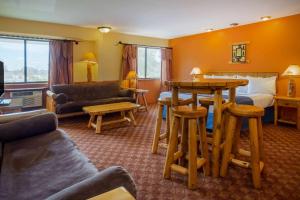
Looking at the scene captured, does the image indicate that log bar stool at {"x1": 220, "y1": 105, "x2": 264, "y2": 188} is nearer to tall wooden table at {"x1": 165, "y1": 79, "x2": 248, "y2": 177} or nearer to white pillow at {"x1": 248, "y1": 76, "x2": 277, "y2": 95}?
tall wooden table at {"x1": 165, "y1": 79, "x2": 248, "y2": 177}

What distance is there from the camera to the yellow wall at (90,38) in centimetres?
487

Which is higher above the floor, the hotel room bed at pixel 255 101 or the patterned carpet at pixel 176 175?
the hotel room bed at pixel 255 101

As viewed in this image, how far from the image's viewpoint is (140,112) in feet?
19.3

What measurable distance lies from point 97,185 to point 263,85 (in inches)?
185

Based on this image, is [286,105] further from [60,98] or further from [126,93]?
[60,98]

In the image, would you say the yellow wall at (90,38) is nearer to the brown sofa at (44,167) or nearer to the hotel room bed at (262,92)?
the hotel room bed at (262,92)

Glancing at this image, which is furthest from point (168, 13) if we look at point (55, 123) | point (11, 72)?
point (11, 72)

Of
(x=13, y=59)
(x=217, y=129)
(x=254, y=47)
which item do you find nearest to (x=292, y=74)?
(x=254, y=47)

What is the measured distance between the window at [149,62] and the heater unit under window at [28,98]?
10.1 ft

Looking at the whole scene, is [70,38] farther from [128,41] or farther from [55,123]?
[55,123]

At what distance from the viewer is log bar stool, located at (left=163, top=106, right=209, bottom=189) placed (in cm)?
206

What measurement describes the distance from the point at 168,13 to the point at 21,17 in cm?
322

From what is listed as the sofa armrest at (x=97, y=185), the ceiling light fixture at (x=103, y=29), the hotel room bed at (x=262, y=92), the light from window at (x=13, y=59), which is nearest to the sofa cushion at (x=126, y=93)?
the hotel room bed at (x=262, y=92)

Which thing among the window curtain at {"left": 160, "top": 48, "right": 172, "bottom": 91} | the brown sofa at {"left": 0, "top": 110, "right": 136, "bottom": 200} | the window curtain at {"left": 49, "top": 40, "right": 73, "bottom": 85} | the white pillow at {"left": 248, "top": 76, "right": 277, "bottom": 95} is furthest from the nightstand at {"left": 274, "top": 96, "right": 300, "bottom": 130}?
the window curtain at {"left": 49, "top": 40, "right": 73, "bottom": 85}
